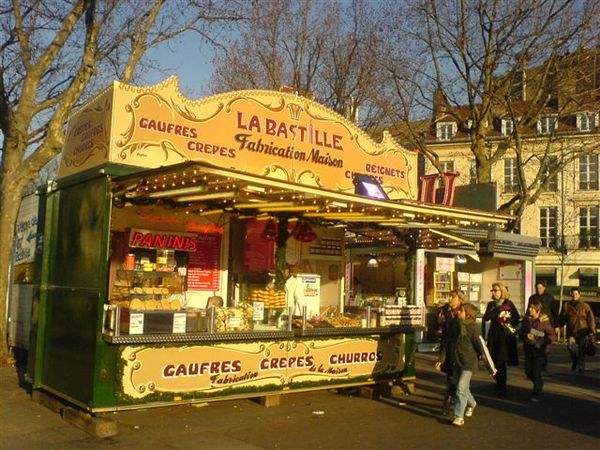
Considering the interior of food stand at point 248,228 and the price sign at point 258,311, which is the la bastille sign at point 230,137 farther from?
the price sign at point 258,311

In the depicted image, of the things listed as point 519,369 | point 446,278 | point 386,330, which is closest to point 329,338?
point 386,330

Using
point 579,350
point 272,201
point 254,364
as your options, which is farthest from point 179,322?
point 579,350

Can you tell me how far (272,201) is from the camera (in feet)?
29.5

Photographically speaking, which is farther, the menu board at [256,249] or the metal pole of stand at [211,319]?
the menu board at [256,249]

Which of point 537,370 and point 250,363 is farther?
point 537,370

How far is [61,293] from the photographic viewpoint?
8.72 metres

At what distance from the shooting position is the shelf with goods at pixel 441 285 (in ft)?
62.7

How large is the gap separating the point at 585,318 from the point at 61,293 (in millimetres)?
10116

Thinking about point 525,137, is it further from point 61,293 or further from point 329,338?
point 61,293

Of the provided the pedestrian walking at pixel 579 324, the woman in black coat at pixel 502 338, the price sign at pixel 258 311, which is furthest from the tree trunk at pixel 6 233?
the pedestrian walking at pixel 579 324

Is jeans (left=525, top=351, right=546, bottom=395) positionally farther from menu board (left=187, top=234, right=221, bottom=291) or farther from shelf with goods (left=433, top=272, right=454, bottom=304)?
shelf with goods (left=433, top=272, right=454, bottom=304)

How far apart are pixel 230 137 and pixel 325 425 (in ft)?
13.6

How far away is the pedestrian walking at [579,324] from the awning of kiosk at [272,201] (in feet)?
12.7

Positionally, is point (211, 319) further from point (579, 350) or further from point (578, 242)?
point (578, 242)
